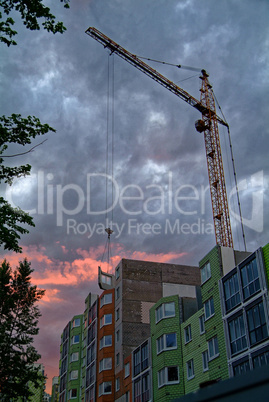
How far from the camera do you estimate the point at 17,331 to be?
2040 inches

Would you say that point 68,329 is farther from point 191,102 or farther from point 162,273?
point 191,102

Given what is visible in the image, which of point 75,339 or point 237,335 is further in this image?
point 75,339

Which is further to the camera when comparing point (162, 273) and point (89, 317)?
point (89, 317)

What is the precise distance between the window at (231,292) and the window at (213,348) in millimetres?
3505

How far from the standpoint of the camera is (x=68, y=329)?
92.2m

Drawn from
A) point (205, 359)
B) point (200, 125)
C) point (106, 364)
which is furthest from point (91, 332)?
point (200, 125)

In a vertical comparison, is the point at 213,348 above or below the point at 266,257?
below

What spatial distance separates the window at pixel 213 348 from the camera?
38.3 meters

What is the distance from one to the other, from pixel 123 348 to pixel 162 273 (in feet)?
44.7

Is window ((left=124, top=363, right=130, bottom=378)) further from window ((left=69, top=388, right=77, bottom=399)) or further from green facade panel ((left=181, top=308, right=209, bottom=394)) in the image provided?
window ((left=69, top=388, right=77, bottom=399))

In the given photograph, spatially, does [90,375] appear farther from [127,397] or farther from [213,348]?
[213,348]

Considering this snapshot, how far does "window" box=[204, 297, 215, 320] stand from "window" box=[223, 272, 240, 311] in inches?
106

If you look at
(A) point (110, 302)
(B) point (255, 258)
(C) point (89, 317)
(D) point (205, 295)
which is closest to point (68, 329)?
(C) point (89, 317)

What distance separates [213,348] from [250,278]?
8202 mm
